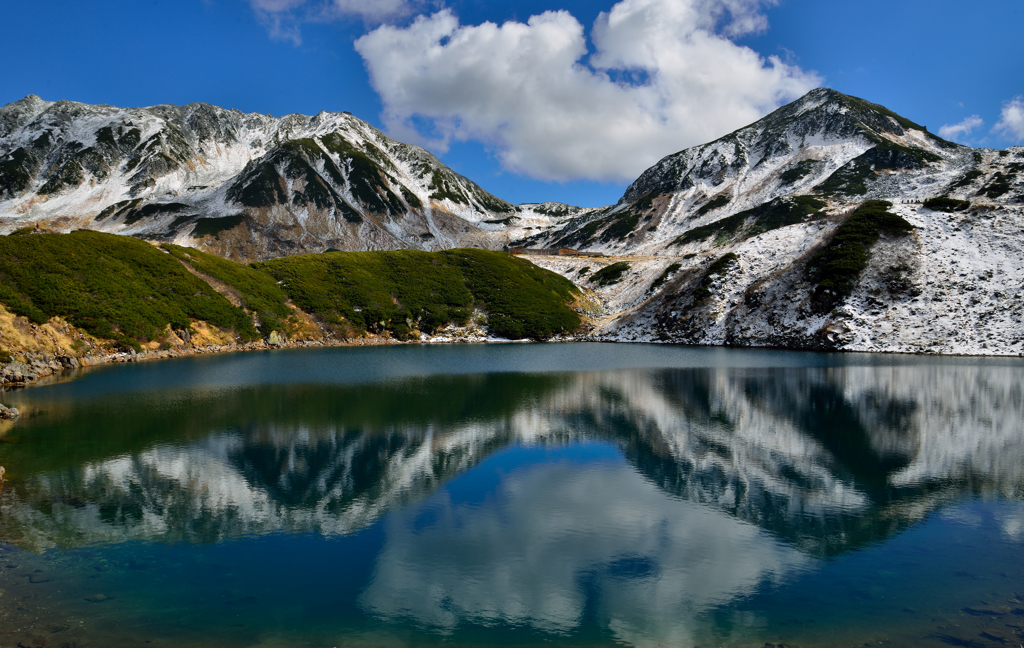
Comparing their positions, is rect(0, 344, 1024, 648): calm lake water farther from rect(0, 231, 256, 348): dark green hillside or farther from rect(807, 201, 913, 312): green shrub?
rect(807, 201, 913, 312): green shrub

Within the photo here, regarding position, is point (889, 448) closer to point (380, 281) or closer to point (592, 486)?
point (592, 486)

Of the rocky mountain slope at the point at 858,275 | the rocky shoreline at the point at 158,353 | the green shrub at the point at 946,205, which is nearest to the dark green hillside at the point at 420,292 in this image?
the rocky shoreline at the point at 158,353

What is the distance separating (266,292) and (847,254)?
82.7m

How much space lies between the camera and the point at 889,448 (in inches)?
944

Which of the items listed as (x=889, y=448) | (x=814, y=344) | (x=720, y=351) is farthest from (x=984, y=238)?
(x=889, y=448)

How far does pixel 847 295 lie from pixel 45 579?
79482 mm

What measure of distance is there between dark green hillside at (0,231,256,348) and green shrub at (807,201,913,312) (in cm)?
7687

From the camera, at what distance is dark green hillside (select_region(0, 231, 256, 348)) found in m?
50.2

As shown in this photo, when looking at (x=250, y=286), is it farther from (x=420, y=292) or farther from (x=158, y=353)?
(x=420, y=292)

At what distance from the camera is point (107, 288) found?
5741cm

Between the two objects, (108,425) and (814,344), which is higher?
(814,344)

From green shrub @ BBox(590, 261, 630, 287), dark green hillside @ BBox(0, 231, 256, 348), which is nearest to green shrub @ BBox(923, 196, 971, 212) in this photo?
green shrub @ BBox(590, 261, 630, 287)

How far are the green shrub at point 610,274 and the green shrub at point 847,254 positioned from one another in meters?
43.3

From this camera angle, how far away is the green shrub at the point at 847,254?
70438 millimetres
